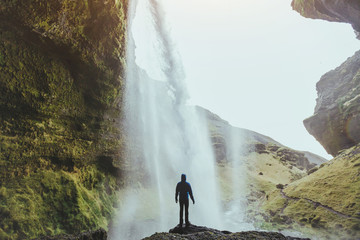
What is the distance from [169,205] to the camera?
102ft

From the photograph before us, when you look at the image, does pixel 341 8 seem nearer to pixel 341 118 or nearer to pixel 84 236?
pixel 341 118

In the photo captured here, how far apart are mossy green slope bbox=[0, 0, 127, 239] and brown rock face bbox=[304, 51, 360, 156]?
41123 millimetres

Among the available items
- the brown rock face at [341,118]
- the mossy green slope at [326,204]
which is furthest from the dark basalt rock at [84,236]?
the brown rock face at [341,118]

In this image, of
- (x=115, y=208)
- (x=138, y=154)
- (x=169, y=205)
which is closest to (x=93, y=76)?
(x=115, y=208)

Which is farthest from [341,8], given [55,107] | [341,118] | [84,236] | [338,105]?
[84,236]

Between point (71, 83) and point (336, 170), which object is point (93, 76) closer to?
point (71, 83)

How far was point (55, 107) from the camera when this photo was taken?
49.4ft

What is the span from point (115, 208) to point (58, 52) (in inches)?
672

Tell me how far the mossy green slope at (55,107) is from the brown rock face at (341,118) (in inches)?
1619

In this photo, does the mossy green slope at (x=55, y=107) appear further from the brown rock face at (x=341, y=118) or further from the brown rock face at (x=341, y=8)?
the brown rock face at (x=341, y=118)

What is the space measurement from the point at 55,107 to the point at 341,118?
4746 centimetres

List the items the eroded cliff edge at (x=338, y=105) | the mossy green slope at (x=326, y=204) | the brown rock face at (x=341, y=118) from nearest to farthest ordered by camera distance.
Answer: the mossy green slope at (x=326, y=204) < the eroded cliff edge at (x=338, y=105) < the brown rock face at (x=341, y=118)

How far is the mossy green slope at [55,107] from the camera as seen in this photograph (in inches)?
465

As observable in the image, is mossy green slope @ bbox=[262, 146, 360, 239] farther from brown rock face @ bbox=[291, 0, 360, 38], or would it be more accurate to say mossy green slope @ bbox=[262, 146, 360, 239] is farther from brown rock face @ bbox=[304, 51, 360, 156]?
brown rock face @ bbox=[291, 0, 360, 38]
